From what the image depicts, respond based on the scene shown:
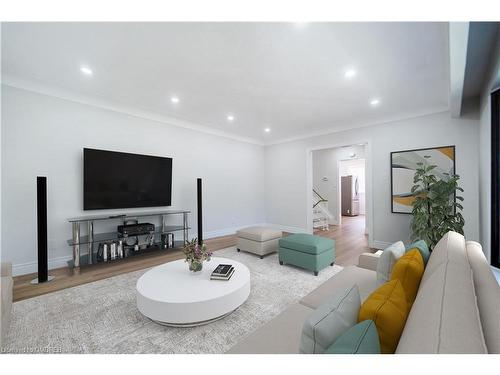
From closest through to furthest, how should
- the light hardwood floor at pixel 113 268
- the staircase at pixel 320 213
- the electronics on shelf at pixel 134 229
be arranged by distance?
the light hardwood floor at pixel 113 268, the electronics on shelf at pixel 134 229, the staircase at pixel 320 213

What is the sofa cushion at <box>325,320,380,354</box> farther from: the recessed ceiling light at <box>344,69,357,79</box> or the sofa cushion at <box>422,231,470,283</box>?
the recessed ceiling light at <box>344,69,357,79</box>

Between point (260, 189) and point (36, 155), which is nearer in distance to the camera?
point (36, 155)

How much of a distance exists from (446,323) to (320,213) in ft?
22.0

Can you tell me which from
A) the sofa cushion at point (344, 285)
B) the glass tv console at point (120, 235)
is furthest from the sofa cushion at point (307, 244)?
the glass tv console at point (120, 235)

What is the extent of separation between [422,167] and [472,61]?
1.92m

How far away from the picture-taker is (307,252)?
2.93 meters

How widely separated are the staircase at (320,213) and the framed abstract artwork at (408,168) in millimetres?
2729

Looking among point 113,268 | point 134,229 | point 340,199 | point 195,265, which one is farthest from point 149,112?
point 340,199

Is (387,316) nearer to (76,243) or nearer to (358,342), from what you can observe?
(358,342)

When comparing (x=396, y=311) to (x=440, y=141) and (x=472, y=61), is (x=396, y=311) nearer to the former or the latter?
(x=472, y=61)

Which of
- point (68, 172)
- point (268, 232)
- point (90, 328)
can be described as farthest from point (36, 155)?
point (268, 232)

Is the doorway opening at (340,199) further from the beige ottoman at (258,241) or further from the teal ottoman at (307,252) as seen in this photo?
the beige ottoman at (258,241)

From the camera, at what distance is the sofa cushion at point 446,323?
1.81ft
